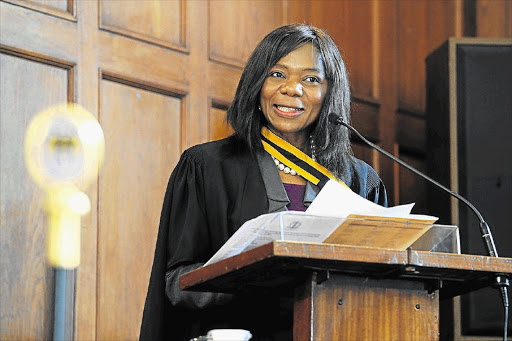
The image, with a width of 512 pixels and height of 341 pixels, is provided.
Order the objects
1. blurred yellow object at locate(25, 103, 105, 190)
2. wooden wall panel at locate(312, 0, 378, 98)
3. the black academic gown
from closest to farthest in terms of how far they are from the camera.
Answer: the black academic gown, blurred yellow object at locate(25, 103, 105, 190), wooden wall panel at locate(312, 0, 378, 98)

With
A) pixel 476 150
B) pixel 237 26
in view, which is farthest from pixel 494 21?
pixel 237 26

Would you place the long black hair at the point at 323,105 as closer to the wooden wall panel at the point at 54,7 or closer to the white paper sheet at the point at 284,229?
the white paper sheet at the point at 284,229

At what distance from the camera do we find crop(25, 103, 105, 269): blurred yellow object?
3.17 metres

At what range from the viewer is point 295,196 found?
2.46 m

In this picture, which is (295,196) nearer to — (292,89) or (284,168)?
(284,168)

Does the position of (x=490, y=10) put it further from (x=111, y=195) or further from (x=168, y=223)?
(x=168, y=223)

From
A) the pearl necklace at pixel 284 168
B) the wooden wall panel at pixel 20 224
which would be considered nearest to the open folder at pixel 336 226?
the pearl necklace at pixel 284 168

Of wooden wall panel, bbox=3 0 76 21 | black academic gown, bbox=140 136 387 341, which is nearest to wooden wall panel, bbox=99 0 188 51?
wooden wall panel, bbox=3 0 76 21

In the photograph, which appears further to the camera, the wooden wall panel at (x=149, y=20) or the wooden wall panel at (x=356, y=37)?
the wooden wall panel at (x=356, y=37)

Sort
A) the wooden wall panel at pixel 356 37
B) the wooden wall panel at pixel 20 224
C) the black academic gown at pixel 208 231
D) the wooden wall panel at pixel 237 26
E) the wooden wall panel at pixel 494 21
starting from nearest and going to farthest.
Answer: the black academic gown at pixel 208 231, the wooden wall panel at pixel 20 224, the wooden wall panel at pixel 237 26, the wooden wall panel at pixel 356 37, the wooden wall panel at pixel 494 21

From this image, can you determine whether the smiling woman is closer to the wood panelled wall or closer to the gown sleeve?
the gown sleeve

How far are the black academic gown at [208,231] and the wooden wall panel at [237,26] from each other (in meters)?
1.35

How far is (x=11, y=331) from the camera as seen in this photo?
3020 mm

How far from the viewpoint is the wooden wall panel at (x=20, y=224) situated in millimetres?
3041
